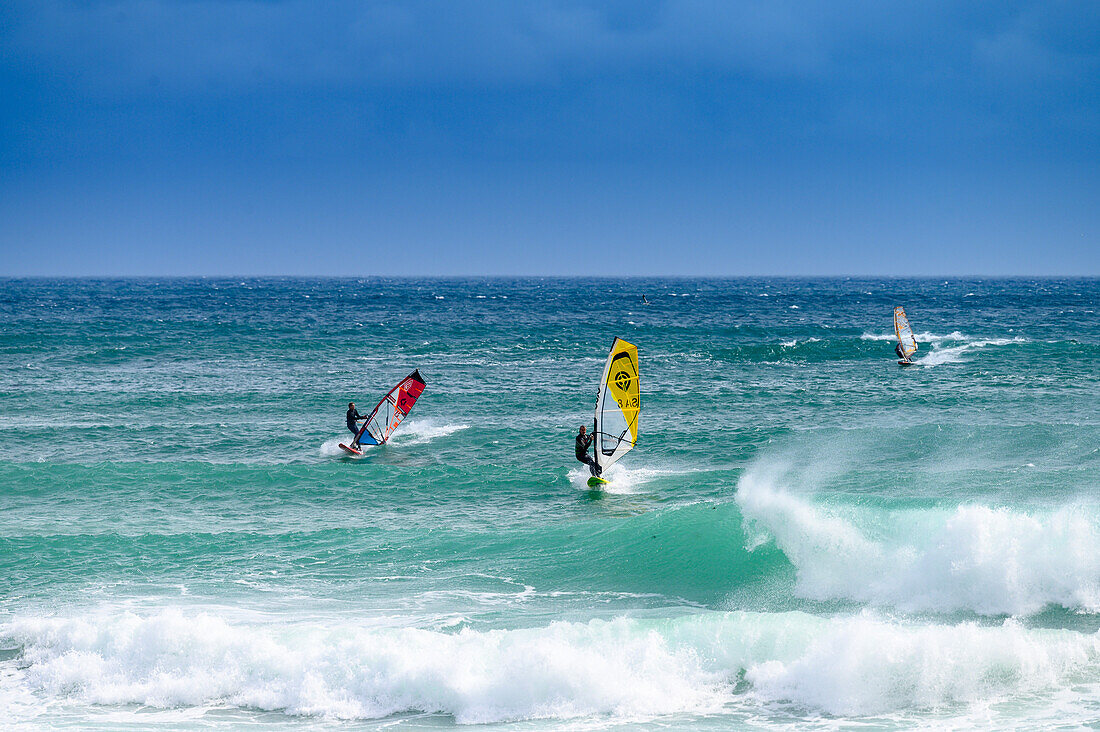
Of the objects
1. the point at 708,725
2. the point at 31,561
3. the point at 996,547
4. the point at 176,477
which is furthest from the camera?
the point at 176,477

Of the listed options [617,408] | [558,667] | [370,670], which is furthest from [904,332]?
[370,670]

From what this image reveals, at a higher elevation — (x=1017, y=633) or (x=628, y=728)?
(x=1017, y=633)

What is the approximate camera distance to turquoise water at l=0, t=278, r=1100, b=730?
9.17m

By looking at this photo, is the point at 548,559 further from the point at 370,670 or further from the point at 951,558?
the point at 951,558

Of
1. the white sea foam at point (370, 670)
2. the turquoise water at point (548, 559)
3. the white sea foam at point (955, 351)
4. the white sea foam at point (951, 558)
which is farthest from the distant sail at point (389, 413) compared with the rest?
the white sea foam at point (955, 351)

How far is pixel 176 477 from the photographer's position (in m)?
18.7

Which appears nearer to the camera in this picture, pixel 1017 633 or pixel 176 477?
pixel 1017 633

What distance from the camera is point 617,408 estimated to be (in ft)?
60.0

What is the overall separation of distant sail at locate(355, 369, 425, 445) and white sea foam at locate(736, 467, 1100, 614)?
1116cm

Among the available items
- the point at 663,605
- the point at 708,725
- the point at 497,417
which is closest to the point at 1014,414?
the point at 497,417

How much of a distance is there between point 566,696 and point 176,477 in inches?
483

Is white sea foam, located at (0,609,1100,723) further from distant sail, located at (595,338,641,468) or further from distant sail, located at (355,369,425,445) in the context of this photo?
distant sail, located at (355,369,425,445)

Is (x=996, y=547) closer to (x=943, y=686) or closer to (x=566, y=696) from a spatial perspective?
(x=943, y=686)

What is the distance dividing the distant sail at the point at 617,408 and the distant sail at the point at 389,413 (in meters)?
6.04
